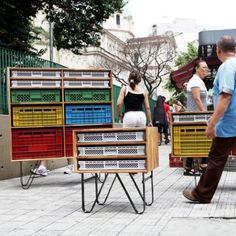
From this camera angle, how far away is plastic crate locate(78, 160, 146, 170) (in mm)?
6332

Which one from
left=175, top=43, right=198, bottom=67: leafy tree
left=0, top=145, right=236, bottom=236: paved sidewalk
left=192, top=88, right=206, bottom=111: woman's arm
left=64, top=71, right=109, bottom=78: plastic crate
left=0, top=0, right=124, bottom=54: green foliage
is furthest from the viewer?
left=175, top=43, right=198, bottom=67: leafy tree

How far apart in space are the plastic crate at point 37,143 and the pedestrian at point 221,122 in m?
3.04

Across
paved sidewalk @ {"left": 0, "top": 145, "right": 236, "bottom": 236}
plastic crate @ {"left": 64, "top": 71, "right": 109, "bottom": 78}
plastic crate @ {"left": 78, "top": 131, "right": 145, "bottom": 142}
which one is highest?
plastic crate @ {"left": 64, "top": 71, "right": 109, "bottom": 78}

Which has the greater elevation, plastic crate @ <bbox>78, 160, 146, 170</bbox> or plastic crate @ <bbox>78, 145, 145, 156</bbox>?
plastic crate @ <bbox>78, 145, 145, 156</bbox>

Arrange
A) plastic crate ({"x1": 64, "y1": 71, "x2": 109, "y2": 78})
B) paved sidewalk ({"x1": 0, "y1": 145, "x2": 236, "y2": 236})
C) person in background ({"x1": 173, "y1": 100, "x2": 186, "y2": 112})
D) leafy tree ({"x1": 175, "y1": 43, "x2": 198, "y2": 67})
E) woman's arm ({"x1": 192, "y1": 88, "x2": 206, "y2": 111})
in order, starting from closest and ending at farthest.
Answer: paved sidewalk ({"x1": 0, "y1": 145, "x2": 236, "y2": 236}) → woman's arm ({"x1": 192, "y1": 88, "x2": 206, "y2": 111}) → plastic crate ({"x1": 64, "y1": 71, "x2": 109, "y2": 78}) → person in background ({"x1": 173, "y1": 100, "x2": 186, "y2": 112}) → leafy tree ({"x1": 175, "y1": 43, "x2": 198, "y2": 67})

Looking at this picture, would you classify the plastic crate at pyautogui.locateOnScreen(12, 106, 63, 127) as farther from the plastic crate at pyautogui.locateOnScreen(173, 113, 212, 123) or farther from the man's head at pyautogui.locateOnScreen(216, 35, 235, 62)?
the man's head at pyautogui.locateOnScreen(216, 35, 235, 62)

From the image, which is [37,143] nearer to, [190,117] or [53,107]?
[53,107]

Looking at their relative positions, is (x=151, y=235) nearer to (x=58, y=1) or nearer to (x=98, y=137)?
(x=98, y=137)

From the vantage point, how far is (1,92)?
34.2ft

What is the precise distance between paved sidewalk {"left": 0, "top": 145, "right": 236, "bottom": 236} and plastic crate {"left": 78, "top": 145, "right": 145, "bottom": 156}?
742 millimetres

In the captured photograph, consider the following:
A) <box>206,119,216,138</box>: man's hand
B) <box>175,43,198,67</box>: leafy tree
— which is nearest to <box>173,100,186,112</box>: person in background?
<box>206,119,216,138</box>: man's hand

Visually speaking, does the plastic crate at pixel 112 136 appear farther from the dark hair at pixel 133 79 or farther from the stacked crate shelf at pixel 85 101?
the dark hair at pixel 133 79

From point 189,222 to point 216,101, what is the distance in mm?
1697

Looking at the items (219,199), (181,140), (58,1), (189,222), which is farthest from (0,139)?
(58,1)
